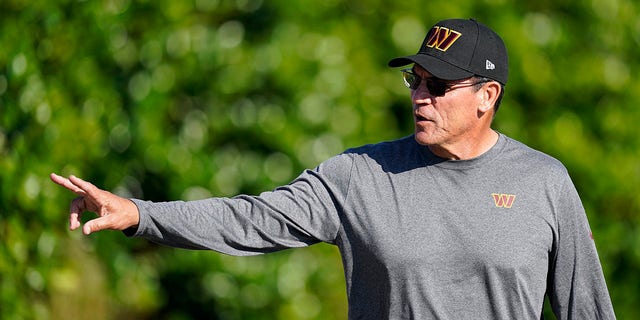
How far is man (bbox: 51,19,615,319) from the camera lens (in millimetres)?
4070

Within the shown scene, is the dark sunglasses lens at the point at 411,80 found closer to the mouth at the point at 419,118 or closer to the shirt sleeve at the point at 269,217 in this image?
the mouth at the point at 419,118

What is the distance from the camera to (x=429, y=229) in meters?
4.11

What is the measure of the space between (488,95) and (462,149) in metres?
0.25

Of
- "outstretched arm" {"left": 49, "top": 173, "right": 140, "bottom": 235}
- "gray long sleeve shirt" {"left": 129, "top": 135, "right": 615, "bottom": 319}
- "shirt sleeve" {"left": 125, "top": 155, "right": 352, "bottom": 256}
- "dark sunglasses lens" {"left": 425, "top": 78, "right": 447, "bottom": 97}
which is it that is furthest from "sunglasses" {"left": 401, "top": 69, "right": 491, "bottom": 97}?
"outstretched arm" {"left": 49, "top": 173, "right": 140, "bottom": 235}

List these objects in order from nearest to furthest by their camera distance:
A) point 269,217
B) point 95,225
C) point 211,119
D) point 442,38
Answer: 1. point 95,225
2. point 269,217
3. point 442,38
4. point 211,119

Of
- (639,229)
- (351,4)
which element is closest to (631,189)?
(639,229)

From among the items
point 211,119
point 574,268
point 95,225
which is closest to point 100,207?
point 95,225

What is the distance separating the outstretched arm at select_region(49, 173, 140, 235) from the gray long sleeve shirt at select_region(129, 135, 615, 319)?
6cm

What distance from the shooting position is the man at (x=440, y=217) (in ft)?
13.4

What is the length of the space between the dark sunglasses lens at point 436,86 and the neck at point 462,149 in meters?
0.18

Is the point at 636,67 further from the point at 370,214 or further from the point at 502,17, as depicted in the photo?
the point at 370,214

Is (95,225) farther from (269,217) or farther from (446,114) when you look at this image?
(446,114)

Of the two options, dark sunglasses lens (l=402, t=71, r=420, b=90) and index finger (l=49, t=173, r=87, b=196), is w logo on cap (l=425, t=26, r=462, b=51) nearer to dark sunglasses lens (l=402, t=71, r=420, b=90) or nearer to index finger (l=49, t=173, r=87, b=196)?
dark sunglasses lens (l=402, t=71, r=420, b=90)

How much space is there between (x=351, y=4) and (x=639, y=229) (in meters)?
2.07
